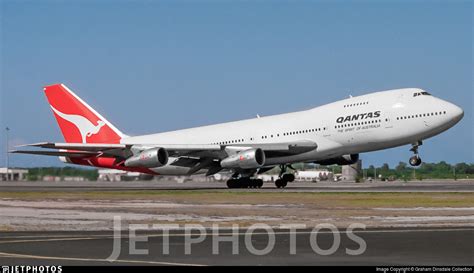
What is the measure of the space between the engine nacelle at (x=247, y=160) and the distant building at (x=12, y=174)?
2255 centimetres

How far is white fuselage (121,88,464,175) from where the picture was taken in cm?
5884

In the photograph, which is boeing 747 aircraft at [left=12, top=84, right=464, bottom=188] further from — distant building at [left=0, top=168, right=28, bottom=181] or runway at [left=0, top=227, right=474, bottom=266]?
runway at [left=0, top=227, right=474, bottom=266]

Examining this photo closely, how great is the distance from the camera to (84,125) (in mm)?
74625

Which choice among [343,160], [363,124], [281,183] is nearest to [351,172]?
[343,160]

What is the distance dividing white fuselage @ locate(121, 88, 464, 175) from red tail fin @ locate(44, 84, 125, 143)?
1378 cm

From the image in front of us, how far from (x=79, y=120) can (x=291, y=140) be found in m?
20.4

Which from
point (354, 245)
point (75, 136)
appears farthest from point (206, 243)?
point (75, 136)

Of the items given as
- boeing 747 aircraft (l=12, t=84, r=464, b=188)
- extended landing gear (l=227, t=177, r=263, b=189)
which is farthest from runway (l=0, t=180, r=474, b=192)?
boeing 747 aircraft (l=12, t=84, r=464, b=188)

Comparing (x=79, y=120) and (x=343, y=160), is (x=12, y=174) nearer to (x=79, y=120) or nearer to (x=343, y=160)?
(x=79, y=120)

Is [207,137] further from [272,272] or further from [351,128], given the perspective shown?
[272,272]

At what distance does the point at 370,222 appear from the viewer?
84.6 ft

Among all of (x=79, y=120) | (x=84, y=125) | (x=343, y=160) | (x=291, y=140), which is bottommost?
(x=343, y=160)

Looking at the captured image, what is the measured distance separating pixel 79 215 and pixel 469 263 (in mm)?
17020

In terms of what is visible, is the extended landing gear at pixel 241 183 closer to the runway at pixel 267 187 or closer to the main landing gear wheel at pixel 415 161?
the runway at pixel 267 187
